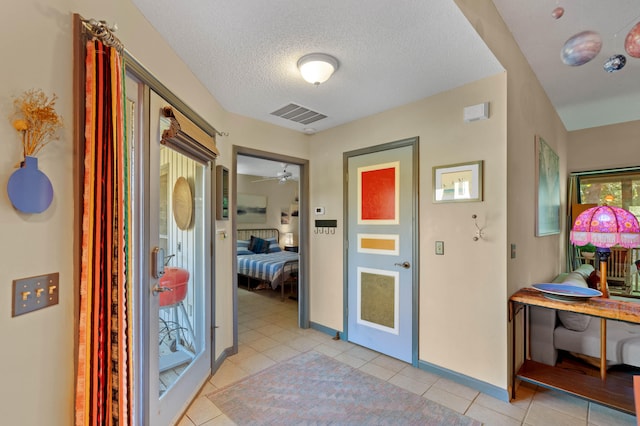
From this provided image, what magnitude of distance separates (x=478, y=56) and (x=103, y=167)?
2345mm

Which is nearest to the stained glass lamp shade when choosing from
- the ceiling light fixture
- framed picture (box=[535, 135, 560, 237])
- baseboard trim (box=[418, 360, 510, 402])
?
framed picture (box=[535, 135, 560, 237])

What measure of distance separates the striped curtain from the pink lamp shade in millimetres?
2878

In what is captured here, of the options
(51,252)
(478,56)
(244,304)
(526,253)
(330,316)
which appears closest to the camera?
(51,252)

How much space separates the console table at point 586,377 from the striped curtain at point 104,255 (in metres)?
2.53

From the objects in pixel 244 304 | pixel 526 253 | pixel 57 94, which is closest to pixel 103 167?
pixel 57 94

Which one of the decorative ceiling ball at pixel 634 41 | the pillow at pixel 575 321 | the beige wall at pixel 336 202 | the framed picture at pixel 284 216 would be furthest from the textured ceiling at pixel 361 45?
the framed picture at pixel 284 216

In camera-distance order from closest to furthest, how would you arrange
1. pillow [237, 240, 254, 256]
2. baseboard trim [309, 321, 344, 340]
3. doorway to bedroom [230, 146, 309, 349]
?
baseboard trim [309, 321, 344, 340] → doorway to bedroom [230, 146, 309, 349] → pillow [237, 240, 254, 256]

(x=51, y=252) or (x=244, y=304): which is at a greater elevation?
(x=51, y=252)

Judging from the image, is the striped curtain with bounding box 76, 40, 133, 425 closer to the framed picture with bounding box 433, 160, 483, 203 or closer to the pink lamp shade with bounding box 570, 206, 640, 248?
the framed picture with bounding box 433, 160, 483, 203

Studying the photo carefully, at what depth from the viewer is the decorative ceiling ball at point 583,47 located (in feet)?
4.66

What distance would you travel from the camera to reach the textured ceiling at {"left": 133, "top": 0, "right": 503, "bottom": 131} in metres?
1.58

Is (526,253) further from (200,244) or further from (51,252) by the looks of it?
(51,252)

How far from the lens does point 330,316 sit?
11.6 ft

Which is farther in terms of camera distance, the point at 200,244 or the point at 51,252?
the point at 200,244
